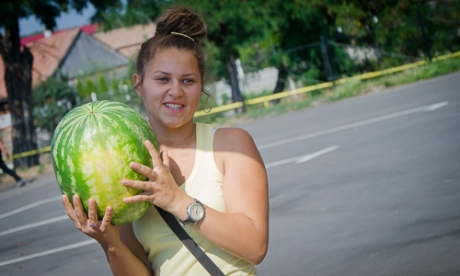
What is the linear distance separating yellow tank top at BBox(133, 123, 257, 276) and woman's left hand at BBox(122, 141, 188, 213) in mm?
303

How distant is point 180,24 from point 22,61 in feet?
81.8

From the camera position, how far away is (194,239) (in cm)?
277

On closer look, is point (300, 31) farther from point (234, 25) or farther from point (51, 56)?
point (51, 56)

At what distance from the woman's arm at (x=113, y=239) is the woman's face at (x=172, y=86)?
20.4 inches

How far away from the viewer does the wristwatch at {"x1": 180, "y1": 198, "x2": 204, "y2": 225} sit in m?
2.54

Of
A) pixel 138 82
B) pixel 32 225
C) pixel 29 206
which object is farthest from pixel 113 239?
pixel 29 206

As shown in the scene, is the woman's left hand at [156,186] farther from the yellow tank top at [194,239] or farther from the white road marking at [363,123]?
the white road marking at [363,123]

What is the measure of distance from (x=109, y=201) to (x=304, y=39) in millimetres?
25727

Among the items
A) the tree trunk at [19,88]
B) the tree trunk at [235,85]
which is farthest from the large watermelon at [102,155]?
the tree trunk at [19,88]

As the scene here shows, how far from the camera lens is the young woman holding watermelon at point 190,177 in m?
2.71

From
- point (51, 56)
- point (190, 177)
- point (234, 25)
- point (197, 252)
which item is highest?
point (51, 56)

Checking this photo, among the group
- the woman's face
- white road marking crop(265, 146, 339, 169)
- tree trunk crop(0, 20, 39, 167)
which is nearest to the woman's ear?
the woman's face

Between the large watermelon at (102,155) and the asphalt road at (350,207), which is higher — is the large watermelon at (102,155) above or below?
above

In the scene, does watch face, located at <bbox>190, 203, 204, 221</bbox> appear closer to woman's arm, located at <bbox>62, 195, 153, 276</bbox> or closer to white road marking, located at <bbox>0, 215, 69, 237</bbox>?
woman's arm, located at <bbox>62, 195, 153, 276</bbox>
